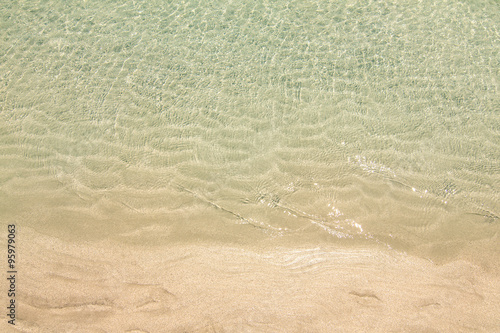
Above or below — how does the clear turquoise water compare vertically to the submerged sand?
above

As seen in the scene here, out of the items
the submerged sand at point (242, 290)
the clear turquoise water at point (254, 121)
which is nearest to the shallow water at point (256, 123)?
the clear turquoise water at point (254, 121)

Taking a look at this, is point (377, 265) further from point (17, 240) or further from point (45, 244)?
point (17, 240)

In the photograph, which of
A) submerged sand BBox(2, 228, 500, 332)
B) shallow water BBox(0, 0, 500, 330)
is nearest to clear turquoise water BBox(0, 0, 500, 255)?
shallow water BBox(0, 0, 500, 330)

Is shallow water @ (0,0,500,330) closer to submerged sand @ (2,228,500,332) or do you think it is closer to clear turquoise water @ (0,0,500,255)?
clear turquoise water @ (0,0,500,255)

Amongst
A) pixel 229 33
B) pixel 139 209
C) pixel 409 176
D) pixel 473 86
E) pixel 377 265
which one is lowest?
pixel 377 265

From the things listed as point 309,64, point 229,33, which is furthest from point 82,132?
point 309,64

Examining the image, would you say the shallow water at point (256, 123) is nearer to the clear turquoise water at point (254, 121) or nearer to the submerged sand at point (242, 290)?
the clear turquoise water at point (254, 121)
